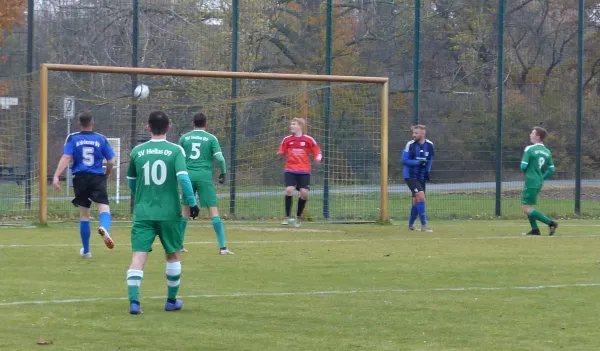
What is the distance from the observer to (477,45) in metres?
23.9

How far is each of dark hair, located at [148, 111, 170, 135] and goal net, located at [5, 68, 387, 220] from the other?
10407 mm

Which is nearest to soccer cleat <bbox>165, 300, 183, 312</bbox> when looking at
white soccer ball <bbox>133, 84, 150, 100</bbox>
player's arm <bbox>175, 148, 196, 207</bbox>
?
player's arm <bbox>175, 148, 196, 207</bbox>

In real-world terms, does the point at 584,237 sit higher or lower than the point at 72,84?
lower

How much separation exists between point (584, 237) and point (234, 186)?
269 inches

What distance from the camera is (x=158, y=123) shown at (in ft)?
28.0

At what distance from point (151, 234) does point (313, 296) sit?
1.78 meters

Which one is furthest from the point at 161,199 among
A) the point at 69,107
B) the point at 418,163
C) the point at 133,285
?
the point at 69,107

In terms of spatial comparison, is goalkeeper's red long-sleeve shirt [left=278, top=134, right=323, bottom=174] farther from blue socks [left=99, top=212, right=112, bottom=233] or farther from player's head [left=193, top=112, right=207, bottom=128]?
blue socks [left=99, top=212, right=112, bottom=233]

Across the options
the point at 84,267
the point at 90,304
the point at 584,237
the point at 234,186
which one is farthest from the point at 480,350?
the point at 234,186

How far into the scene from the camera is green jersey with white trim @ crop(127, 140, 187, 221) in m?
8.53

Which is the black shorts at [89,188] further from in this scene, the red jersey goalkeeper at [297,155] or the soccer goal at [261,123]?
the soccer goal at [261,123]

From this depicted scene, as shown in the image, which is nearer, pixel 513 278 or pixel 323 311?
pixel 323 311

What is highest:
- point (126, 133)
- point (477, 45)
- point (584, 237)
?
point (477, 45)

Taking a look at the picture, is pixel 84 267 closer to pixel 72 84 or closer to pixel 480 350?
pixel 480 350
